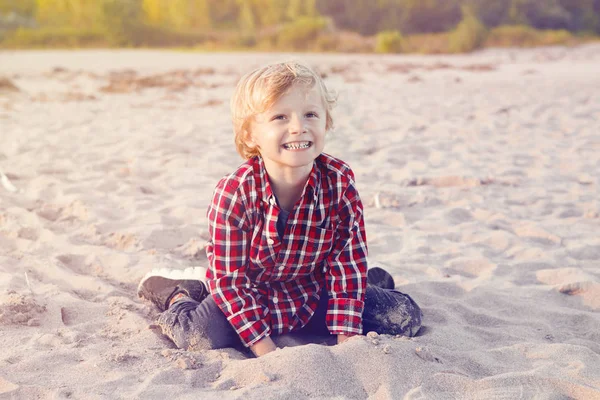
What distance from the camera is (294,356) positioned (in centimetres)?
183

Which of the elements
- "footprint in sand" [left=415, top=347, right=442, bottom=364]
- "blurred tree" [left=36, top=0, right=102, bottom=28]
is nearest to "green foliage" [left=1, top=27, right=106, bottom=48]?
"blurred tree" [left=36, top=0, right=102, bottom=28]

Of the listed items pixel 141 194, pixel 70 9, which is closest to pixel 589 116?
pixel 141 194

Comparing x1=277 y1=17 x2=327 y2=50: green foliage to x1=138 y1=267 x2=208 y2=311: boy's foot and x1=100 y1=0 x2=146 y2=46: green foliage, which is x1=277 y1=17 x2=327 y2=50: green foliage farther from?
x1=138 y1=267 x2=208 y2=311: boy's foot

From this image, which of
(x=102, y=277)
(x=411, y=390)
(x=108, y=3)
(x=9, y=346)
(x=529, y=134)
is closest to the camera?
(x=411, y=390)

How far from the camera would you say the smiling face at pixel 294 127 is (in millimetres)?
1926

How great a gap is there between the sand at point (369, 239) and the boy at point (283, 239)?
121 mm

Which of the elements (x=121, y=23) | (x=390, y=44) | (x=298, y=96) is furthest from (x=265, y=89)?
(x=121, y=23)

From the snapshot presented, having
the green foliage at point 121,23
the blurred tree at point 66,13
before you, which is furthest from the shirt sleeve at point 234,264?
the blurred tree at point 66,13

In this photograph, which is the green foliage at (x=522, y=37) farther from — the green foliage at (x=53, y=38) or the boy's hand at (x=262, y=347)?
the boy's hand at (x=262, y=347)

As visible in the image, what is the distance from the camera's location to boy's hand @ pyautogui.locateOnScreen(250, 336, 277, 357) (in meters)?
2.00

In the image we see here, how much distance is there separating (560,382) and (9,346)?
64.0 inches

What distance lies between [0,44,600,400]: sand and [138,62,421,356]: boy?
121 mm

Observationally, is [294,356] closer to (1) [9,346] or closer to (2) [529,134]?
(1) [9,346]

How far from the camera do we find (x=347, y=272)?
212cm
